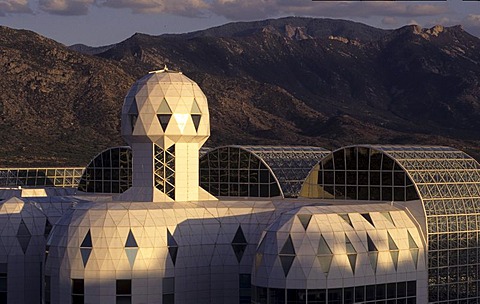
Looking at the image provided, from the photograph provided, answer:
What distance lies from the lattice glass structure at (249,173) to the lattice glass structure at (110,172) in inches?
308

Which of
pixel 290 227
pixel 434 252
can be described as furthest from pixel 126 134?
pixel 434 252

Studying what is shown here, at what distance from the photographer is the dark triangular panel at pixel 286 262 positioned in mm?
74812

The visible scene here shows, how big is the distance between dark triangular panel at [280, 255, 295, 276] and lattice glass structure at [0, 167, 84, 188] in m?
61.4

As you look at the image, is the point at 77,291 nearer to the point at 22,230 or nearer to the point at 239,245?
the point at 239,245

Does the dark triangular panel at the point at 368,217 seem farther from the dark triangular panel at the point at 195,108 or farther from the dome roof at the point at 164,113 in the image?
the dark triangular panel at the point at 195,108

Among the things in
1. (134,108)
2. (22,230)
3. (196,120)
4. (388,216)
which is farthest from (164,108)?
(388,216)

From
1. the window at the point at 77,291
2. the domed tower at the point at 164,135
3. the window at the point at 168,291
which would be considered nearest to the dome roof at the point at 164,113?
the domed tower at the point at 164,135

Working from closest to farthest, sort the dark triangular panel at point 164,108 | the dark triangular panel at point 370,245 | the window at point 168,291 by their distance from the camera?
1. the dark triangular panel at point 370,245
2. the window at point 168,291
3. the dark triangular panel at point 164,108

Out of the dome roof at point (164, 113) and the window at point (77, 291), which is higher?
the dome roof at point (164, 113)

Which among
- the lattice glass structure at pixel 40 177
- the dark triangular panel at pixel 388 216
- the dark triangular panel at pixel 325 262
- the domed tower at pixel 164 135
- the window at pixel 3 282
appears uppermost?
the domed tower at pixel 164 135

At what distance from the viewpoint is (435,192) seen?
8675cm

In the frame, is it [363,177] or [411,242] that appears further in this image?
[363,177]

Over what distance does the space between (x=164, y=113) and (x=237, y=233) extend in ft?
36.7

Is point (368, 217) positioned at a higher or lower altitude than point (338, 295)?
higher
